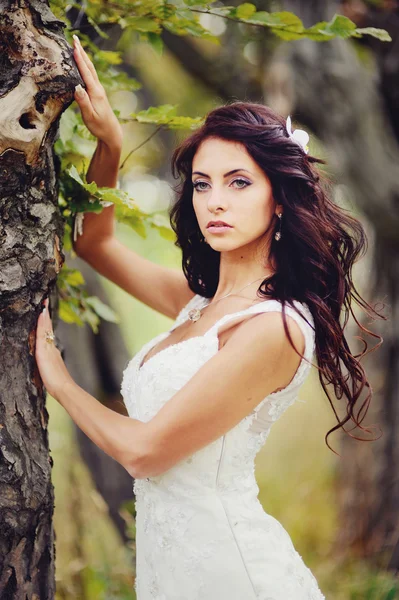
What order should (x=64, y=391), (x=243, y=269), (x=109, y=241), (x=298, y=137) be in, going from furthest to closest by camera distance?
(x=109, y=241), (x=243, y=269), (x=298, y=137), (x=64, y=391)

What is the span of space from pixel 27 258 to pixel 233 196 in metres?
0.67

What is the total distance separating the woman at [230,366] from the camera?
6.22 feet

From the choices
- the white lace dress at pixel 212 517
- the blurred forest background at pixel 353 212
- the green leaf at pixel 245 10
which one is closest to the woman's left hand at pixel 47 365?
the white lace dress at pixel 212 517

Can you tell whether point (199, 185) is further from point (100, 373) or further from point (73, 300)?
point (100, 373)

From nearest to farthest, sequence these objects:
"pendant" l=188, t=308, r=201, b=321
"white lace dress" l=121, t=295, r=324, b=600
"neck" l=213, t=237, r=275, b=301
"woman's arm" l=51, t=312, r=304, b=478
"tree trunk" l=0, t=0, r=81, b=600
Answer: "tree trunk" l=0, t=0, r=81, b=600
"woman's arm" l=51, t=312, r=304, b=478
"white lace dress" l=121, t=295, r=324, b=600
"neck" l=213, t=237, r=275, b=301
"pendant" l=188, t=308, r=201, b=321

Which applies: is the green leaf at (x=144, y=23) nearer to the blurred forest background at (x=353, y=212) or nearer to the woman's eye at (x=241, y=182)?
the woman's eye at (x=241, y=182)

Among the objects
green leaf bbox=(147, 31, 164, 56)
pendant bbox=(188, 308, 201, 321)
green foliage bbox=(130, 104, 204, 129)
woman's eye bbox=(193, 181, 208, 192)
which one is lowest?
pendant bbox=(188, 308, 201, 321)

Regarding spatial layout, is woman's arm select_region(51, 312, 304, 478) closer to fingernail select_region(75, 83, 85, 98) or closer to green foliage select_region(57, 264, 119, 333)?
green foliage select_region(57, 264, 119, 333)

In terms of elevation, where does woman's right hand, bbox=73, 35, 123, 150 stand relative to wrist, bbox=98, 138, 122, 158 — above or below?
above

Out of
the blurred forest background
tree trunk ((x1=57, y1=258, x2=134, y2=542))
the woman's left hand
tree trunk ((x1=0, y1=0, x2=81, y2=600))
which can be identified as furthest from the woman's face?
tree trunk ((x1=57, y1=258, x2=134, y2=542))

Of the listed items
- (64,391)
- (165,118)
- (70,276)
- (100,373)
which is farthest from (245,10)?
(100,373)

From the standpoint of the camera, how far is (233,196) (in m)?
2.08

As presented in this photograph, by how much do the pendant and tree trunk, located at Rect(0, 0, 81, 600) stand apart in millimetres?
573

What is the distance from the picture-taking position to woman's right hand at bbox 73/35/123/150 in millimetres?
1874
